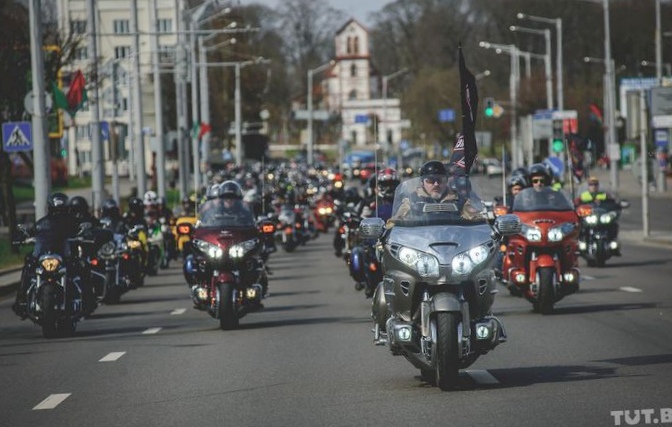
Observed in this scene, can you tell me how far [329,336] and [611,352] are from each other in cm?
353

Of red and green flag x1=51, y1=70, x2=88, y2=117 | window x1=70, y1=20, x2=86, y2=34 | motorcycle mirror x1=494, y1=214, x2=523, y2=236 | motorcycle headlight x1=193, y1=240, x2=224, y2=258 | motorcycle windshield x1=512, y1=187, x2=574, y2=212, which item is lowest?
motorcycle headlight x1=193, y1=240, x2=224, y2=258

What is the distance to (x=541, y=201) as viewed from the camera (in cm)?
2047

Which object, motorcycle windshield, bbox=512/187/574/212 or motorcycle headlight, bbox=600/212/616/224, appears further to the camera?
motorcycle headlight, bbox=600/212/616/224

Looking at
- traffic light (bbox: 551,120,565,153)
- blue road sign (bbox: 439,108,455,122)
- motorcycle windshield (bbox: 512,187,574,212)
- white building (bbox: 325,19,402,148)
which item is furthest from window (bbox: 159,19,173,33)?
motorcycle windshield (bbox: 512,187,574,212)

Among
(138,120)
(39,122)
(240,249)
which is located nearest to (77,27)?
(138,120)

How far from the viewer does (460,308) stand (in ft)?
38.6

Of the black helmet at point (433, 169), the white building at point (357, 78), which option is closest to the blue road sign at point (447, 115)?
the white building at point (357, 78)

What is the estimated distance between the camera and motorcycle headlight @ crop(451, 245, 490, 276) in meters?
11.9

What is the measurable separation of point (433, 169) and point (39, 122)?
20.1 metres

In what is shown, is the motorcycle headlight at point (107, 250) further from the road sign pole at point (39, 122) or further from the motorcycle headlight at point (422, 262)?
the motorcycle headlight at point (422, 262)

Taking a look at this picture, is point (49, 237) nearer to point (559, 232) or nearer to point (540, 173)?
point (559, 232)

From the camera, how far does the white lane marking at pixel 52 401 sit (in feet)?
39.8

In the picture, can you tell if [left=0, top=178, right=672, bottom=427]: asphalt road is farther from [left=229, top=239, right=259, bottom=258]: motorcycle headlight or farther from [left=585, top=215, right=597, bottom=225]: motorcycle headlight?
[left=585, top=215, right=597, bottom=225]: motorcycle headlight

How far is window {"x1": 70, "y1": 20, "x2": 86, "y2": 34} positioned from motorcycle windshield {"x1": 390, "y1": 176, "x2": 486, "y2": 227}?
3336 cm
